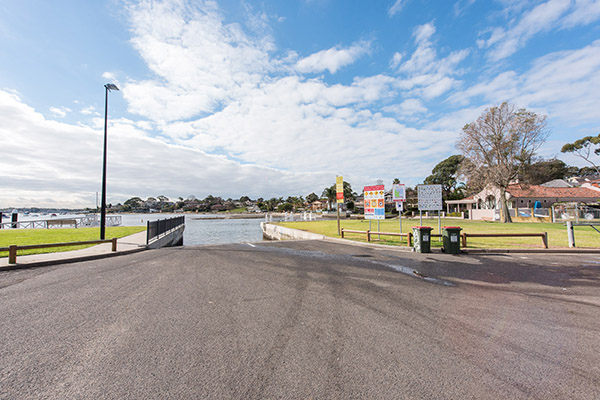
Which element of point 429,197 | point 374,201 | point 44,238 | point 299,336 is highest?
point 429,197

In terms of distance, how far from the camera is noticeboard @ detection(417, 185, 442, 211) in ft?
50.3

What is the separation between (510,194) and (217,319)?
51.0 metres

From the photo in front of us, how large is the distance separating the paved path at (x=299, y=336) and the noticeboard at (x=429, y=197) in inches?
314

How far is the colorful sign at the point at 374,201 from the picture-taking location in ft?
54.9

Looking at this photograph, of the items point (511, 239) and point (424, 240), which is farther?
point (511, 239)

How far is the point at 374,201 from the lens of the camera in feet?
55.9

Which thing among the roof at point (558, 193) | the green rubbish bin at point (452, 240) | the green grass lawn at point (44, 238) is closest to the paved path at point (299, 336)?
the green rubbish bin at point (452, 240)

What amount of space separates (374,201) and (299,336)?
1410 centimetres

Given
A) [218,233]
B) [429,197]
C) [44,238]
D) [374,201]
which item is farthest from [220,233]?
[429,197]

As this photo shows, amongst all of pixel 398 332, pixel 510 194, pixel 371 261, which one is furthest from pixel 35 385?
pixel 510 194

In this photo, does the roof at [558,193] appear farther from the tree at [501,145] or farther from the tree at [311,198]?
the tree at [311,198]

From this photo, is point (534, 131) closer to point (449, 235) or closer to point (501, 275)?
point (449, 235)

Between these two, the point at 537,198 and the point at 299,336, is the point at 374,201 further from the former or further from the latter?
the point at 537,198

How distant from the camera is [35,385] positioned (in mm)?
2787
